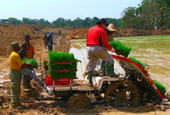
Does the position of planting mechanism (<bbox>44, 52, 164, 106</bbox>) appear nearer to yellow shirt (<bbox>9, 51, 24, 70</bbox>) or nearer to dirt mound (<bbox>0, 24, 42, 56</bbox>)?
yellow shirt (<bbox>9, 51, 24, 70</bbox>)

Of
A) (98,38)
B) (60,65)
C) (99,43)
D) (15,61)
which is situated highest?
(98,38)

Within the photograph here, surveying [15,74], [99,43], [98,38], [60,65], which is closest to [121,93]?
[99,43]

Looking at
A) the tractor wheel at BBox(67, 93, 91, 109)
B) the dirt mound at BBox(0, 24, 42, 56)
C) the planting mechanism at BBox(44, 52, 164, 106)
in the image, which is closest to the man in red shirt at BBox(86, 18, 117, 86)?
the planting mechanism at BBox(44, 52, 164, 106)

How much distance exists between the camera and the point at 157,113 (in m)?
4.71

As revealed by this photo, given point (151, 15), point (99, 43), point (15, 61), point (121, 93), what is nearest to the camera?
point (15, 61)

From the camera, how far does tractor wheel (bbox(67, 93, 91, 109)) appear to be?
4746 millimetres

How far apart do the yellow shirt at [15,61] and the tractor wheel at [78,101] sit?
4.77 feet

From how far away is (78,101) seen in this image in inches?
188

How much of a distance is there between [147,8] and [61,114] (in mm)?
57219

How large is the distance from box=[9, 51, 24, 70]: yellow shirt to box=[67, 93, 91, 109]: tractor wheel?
1.45 m

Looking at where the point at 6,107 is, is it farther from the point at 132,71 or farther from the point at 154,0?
the point at 154,0

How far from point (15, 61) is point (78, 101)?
1776mm

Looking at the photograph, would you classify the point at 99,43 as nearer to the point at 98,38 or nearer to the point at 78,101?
the point at 98,38

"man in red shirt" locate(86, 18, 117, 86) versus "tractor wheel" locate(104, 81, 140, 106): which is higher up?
"man in red shirt" locate(86, 18, 117, 86)
